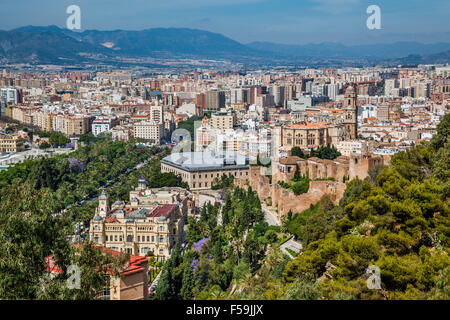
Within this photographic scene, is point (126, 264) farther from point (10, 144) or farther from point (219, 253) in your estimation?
point (10, 144)

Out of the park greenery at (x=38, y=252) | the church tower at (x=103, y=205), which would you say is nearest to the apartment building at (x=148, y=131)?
the church tower at (x=103, y=205)

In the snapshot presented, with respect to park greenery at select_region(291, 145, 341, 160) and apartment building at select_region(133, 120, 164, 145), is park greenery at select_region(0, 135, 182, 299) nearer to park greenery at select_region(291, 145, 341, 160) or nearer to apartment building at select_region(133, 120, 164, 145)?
park greenery at select_region(291, 145, 341, 160)

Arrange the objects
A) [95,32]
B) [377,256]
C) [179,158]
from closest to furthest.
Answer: [377,256]
[179,158]
[95,32]

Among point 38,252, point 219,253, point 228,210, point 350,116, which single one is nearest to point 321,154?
point 228,210

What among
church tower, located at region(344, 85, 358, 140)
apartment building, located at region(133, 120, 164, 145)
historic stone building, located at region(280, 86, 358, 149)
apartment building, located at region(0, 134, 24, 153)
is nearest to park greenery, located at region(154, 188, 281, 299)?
historic stone building, located at region(280, 86, 358, 149)

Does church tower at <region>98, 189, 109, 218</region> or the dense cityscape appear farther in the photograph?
church tower at <region>98, 189, 109, 218</region>

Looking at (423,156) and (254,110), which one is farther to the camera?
(254,110)
